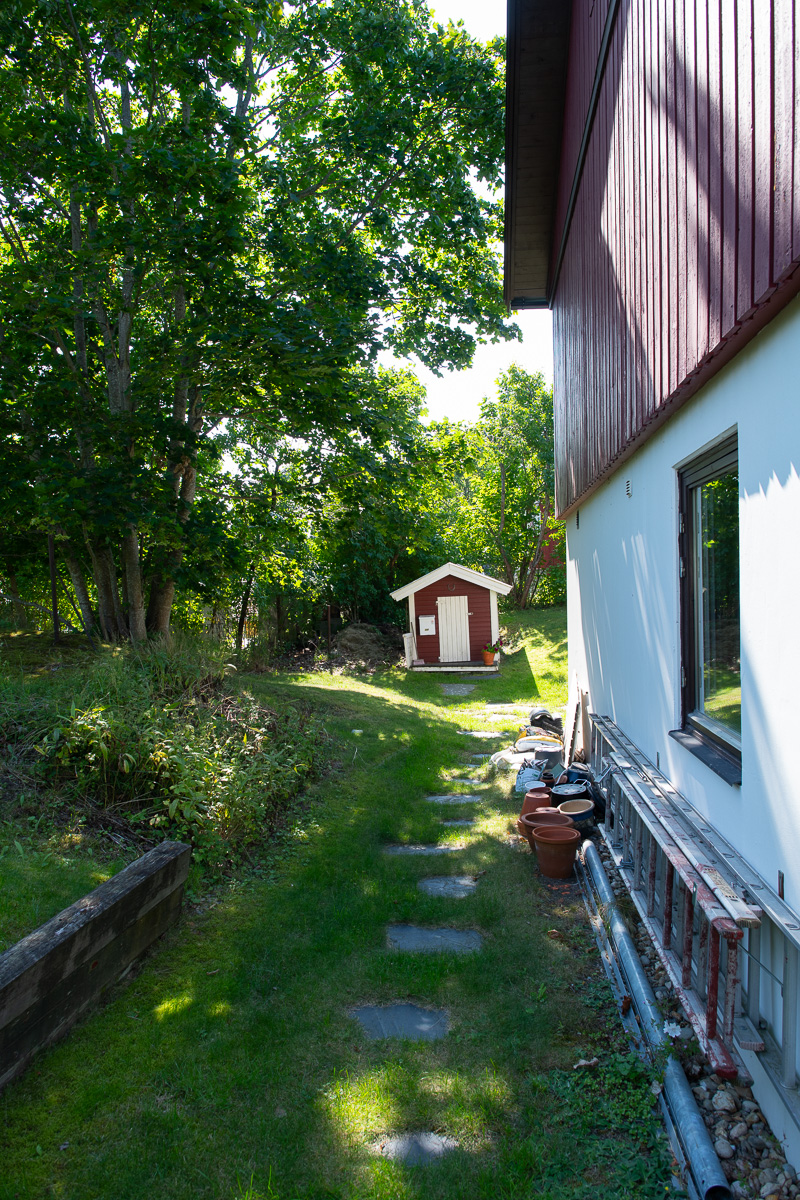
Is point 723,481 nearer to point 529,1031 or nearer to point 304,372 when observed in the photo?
point 529,1031

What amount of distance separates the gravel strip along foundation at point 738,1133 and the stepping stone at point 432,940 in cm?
133

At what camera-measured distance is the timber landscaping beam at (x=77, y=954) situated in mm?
2910

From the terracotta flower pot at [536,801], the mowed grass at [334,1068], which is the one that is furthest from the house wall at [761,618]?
the terracotta flower pot at [536,801]

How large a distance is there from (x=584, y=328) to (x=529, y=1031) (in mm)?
5707

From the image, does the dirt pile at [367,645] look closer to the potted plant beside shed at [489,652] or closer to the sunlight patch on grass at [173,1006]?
the potted plant beside shed at [489,652]

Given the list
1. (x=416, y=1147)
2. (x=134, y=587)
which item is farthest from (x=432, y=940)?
(x=134, y=587)

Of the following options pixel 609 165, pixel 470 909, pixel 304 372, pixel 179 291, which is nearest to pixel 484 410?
pixel 179 291

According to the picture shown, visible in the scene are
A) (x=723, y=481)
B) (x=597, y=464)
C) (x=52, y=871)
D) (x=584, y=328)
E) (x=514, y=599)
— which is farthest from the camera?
(x=514, y=599)

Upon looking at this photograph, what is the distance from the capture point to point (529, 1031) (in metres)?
3.38

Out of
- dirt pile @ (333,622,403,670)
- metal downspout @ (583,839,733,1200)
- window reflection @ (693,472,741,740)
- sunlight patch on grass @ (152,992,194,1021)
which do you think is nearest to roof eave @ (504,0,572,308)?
window reflection @ (693,472,741,740)

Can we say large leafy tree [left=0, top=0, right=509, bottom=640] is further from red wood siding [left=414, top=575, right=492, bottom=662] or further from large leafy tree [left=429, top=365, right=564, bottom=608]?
large leafy tree [left=429, top=365, right=564, bottom=608]

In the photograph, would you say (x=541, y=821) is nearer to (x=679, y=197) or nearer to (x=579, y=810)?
(x=579, y=810)

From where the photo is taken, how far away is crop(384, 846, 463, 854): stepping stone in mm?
6023

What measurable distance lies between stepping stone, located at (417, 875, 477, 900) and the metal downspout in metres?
1.36
